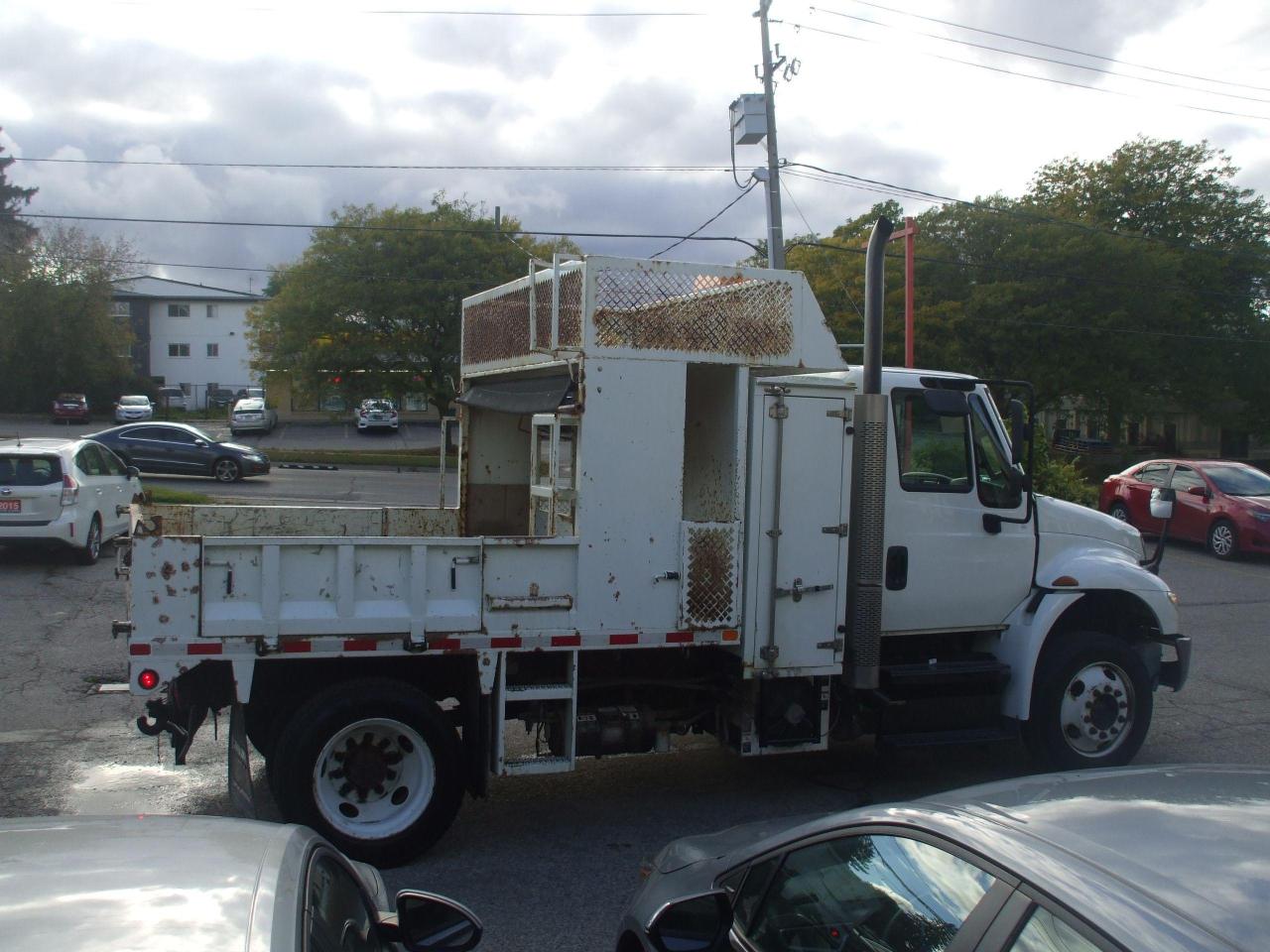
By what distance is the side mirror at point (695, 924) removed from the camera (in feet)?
9.56

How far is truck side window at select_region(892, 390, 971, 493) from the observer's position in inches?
263

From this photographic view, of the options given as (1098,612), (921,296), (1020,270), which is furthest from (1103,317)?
(1098,612)

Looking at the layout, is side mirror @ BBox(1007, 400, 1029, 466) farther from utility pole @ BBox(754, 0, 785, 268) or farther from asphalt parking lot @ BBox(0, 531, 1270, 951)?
utility pole @ BBox(754, 0, 785, 268)

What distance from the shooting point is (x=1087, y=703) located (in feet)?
22.7

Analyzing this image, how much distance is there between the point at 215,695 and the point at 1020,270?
3745 centimetres

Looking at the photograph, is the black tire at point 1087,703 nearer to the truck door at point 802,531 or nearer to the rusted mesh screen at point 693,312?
the truck door at point 802,531

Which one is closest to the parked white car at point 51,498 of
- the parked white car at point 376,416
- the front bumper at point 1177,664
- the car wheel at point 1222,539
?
the front bumper at point 1177,664

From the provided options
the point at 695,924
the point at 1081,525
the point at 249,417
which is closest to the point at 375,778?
the point at 695,924

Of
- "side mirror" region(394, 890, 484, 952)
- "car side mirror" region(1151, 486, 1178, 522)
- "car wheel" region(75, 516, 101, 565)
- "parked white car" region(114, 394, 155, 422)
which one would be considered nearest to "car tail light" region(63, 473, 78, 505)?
"car wheel" region(75, 516, 101, 565)

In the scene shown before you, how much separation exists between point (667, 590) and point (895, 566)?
1.56 metres

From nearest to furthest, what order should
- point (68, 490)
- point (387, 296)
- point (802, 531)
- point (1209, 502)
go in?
point (802, 531) < point (68, 490) < point (1209, 502) < point (387, 296)

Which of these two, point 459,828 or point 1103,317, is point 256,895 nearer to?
point 459,828

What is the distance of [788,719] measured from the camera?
20.6 feet

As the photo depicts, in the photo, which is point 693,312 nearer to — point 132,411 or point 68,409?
point 132,411
